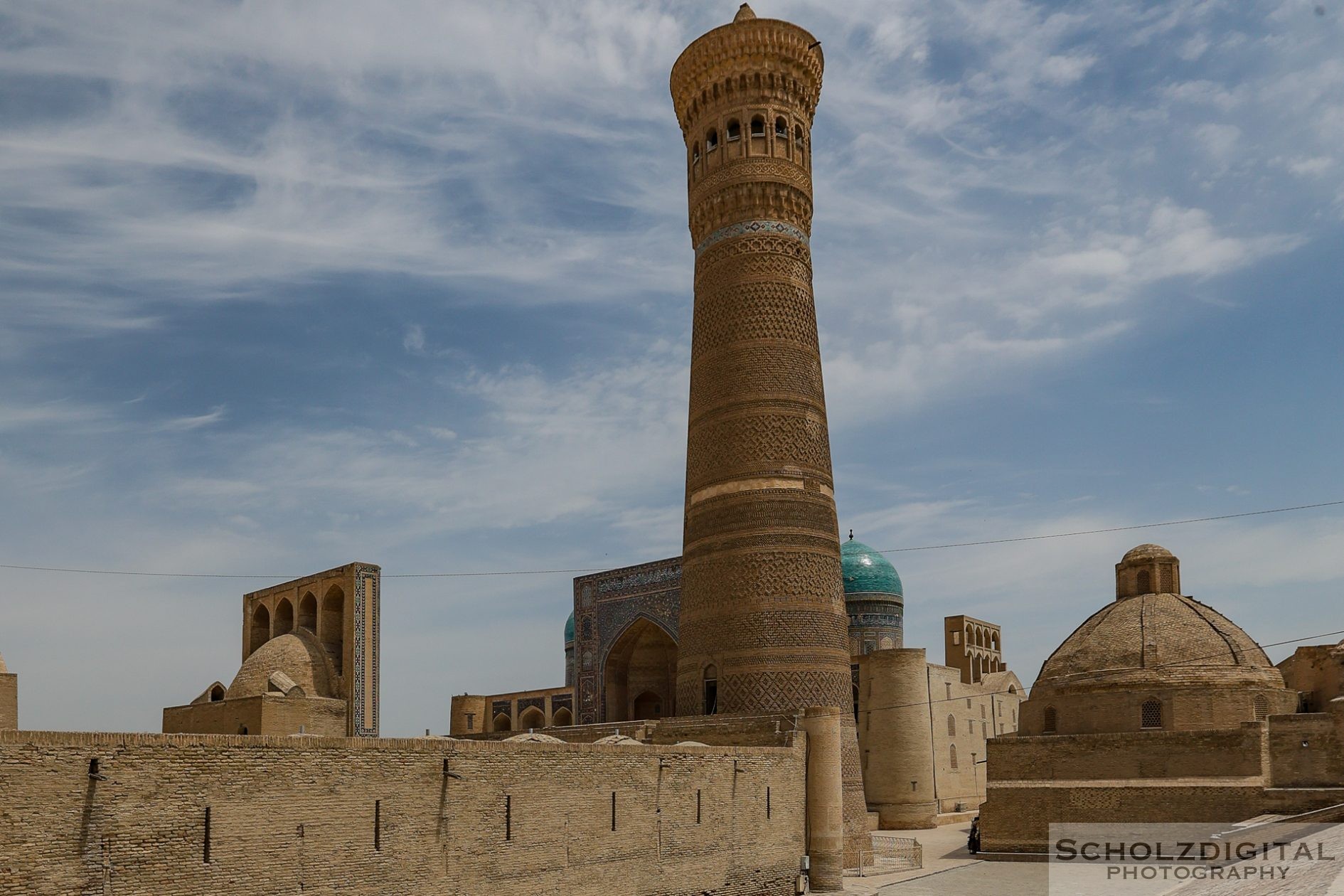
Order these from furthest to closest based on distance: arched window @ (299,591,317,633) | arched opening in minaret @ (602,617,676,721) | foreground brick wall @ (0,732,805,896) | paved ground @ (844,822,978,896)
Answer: arched opening in minaret @ (602,617,676,721) → arched window @ (299,591,317,633) → paved ground @ (844,822,978,896) → foreground brick wall @ (0,732,805,896)

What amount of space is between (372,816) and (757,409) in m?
11.0

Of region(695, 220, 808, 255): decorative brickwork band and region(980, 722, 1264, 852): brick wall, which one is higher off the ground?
region(695, 220, 808, 255): decorative brickwork band

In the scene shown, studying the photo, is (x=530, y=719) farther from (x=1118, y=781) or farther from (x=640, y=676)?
(x=1118, y=781)

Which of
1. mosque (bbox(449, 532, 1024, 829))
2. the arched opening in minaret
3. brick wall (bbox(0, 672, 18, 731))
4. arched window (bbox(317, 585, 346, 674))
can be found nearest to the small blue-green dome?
mosque (bbox(449, 532, 1024, 829))

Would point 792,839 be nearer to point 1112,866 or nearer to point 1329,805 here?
point 1112,866

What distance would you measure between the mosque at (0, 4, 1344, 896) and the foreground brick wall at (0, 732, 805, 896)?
3 cm

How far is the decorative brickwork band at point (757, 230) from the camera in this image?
68.7 ft

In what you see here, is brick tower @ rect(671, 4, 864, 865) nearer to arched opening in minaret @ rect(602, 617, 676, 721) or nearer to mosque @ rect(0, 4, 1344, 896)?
mosque @ rect(0, 4, 1344, 896)

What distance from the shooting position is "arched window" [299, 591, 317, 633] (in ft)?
73.7

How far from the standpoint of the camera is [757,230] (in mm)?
20938

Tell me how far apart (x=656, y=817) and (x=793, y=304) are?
9.81 m

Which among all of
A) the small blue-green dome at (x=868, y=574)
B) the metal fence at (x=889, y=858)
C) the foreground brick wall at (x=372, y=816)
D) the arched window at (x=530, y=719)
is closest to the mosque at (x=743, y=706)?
the foreground brick wall at (x=372, y=816)

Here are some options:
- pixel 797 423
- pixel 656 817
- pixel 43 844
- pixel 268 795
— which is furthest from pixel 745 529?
pixel 43 844

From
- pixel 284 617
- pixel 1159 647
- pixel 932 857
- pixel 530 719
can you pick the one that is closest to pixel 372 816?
pixel 932 857
